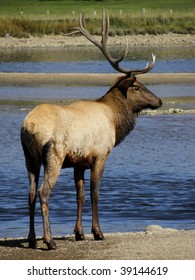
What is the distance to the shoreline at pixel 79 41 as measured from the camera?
199 feet

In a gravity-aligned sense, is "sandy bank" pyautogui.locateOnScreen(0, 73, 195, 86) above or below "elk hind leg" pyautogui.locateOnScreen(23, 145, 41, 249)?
below

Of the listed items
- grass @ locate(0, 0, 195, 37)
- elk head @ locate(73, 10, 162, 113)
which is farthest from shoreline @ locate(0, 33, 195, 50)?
elk head @ locate(73, 10, 162, 113)

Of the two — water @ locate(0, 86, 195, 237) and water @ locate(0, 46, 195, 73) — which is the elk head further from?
water @ locate(0, 46, 195, 73)

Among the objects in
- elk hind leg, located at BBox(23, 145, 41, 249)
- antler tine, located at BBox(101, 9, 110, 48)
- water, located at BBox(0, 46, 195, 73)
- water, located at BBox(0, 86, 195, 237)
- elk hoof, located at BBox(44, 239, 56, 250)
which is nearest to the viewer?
elk hoof, located at BBox(44, 239, 56, 250)

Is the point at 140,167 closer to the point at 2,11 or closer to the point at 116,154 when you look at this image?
the point at 116,154

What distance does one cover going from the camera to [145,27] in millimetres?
68625

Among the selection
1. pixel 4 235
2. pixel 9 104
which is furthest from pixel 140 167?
pixel 9 104

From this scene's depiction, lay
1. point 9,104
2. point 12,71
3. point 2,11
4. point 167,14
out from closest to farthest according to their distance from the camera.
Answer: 1. point 9,104
2. point 12,71
3. point 167,14
4. point 2,11

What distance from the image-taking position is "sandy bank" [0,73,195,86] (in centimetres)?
3638

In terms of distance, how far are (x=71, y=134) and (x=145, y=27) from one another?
57.7 meters

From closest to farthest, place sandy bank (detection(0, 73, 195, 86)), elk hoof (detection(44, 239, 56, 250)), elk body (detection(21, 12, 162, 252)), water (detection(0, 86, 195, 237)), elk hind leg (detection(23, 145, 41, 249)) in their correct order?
elk hoof (detection(44, 239, 56, 250))
elk body (detection(21, 12, 162, 252))
elk hind leg (detection(23, 145, 41, 249))
water (detection(0, 86, 195, 237))
sandy bank (detection(0, 73, 195, 86))

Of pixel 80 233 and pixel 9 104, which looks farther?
pixel 9 104

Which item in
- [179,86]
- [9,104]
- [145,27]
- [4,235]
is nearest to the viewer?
[4,235]

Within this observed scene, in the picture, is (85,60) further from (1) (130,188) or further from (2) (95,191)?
(2) (95,191)
